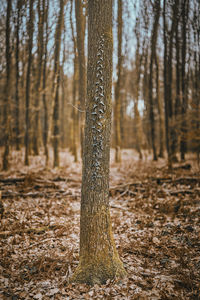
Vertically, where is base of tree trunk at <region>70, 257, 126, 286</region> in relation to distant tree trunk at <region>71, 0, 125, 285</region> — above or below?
below

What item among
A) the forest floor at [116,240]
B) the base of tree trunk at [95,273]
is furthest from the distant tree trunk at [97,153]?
the forest floor at [116,240]

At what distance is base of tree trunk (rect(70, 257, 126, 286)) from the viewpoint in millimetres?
3158

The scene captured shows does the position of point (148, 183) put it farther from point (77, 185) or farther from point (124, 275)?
point (124, 275)

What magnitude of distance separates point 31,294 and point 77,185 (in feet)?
17.2

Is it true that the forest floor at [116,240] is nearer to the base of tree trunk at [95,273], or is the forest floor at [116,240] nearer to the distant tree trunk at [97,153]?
the base of tree trunk at [95,273]

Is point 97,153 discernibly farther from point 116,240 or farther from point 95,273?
point 116,240

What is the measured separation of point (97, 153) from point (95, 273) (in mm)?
1781

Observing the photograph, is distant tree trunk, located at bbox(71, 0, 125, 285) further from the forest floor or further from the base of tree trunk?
A: the forest floor

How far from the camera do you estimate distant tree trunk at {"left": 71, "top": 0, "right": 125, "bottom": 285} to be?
3109mm

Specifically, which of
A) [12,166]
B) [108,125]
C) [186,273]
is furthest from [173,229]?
[12,166]

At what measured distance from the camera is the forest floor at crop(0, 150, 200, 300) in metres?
3.08

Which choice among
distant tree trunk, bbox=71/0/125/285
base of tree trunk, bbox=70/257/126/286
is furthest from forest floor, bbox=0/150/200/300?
distant tree trunk, bbox=71/0/125/285

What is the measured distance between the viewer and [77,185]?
8.20 metres

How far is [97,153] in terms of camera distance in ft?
10.3
